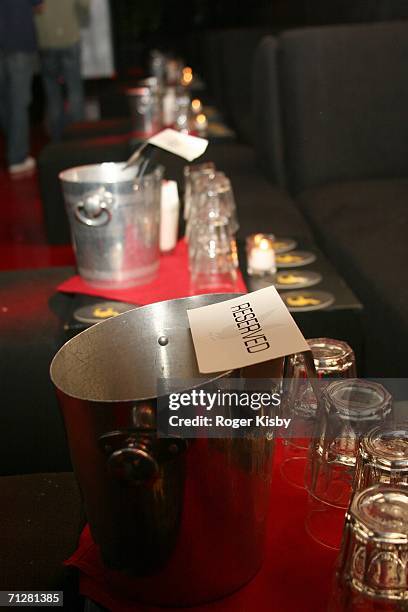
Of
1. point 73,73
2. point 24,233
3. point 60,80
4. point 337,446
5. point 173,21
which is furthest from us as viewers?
point 173,21

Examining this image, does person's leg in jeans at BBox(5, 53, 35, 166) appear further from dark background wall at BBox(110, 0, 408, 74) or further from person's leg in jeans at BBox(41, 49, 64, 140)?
dark background wall at BBox(110, 0, 408, 74)

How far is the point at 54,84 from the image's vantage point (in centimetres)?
533

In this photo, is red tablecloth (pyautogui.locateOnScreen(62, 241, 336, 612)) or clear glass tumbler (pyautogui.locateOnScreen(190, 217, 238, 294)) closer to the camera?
red tablecloth (pyautogui.locateOnScreen(62, 241, 336, 612))

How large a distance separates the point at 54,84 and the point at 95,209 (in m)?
4.29

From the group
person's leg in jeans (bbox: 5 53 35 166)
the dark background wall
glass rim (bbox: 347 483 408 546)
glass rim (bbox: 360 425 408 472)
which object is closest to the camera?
glass rim (bbox: 347 483 408 546)

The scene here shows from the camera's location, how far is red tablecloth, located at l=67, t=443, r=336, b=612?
653mm

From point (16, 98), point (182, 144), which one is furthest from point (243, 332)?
point (16, 98)

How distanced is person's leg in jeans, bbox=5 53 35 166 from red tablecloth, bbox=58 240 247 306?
3.49 m

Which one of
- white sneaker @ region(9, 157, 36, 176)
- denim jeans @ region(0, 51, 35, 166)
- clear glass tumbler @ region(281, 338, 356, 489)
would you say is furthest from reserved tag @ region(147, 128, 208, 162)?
white sneaker @ region(9, 157, 36, 176)

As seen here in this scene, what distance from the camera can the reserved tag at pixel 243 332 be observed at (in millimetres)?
629

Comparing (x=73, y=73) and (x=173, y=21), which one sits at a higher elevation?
(x=173, y=21)

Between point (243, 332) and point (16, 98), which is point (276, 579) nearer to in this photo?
point (243, 332)

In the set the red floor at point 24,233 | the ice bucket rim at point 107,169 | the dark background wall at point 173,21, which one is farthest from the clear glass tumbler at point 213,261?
the dark background wall at point 173,21

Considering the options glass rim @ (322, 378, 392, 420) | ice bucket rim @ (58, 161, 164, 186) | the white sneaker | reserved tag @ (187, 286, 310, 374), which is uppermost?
reserved tag @ (187, 286, 310, 374)
